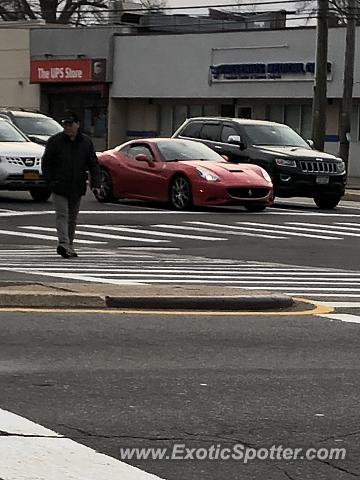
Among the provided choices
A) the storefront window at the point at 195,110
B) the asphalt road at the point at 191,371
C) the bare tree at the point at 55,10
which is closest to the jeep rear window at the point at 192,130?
the asphalt road at the point at 191,371

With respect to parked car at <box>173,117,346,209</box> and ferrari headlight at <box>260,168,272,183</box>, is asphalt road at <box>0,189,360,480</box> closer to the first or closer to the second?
ferrari headlight at <box>260,168,272,183</box>

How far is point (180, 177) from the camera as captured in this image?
78.9 feet

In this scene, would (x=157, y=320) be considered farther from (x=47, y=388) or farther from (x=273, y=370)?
(x=47, y=388)

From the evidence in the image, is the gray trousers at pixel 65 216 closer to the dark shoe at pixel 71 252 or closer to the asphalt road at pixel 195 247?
the dark shoe at pixel 71 252

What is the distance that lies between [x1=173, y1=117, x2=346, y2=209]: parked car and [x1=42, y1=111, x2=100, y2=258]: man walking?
35.4 ft

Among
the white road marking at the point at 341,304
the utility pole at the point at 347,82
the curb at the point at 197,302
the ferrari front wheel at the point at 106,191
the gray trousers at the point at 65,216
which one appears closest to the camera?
the curb at the point at 197,302

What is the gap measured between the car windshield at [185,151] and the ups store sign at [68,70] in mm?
28124

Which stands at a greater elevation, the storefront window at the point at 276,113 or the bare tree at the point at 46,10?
the bare tree at the point at 46,10

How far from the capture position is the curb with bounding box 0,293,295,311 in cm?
1097

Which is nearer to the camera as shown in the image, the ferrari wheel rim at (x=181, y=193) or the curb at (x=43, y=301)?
the curb at (x=43, y=301)

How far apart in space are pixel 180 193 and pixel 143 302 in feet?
42.7

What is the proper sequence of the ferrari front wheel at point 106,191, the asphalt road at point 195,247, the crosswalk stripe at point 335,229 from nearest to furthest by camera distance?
the asphalt road at point 195,247 → the crosswalk stripe at point 335,229 → the ferrari front wheel at point 106,191

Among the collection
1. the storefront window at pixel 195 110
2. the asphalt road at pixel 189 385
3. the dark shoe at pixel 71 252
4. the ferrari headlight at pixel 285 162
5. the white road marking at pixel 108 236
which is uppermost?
the asphalt road at pixel 189 385

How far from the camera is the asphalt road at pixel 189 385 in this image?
6465mm
